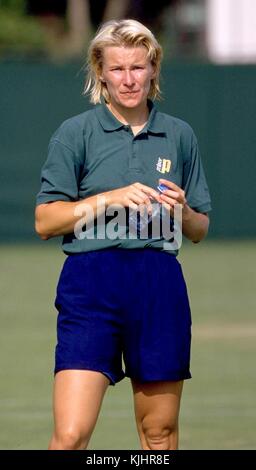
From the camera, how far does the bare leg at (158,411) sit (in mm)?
5867

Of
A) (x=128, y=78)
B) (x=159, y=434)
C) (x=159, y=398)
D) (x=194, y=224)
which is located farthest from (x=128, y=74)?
(x=159, y=434)

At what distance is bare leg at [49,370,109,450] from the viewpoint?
5629 mm

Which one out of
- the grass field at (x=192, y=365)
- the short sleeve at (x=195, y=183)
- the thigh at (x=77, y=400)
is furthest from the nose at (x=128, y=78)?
the grass field at (x=192, y=365)

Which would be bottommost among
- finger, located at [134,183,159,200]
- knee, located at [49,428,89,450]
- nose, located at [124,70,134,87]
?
knee, located at [49,428,89,450]

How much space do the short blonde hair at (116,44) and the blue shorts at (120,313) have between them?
674 millimetres

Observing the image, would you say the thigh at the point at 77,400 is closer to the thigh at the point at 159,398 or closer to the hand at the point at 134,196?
the thigh at the point at 159,398

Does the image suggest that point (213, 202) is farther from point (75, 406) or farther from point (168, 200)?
point (75, 406)

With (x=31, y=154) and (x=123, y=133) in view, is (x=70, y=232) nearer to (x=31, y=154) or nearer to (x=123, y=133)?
(x=123, y=133)

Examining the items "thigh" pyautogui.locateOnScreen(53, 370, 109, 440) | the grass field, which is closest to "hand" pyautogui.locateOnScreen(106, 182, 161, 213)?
"thigh" pyautogui.locateOnScreen(53, 370, 109, 440)

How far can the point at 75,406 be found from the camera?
565cm

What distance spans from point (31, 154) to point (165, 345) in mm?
15506

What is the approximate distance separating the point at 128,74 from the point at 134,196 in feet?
1.75

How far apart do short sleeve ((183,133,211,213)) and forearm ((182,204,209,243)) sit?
1.8 inches

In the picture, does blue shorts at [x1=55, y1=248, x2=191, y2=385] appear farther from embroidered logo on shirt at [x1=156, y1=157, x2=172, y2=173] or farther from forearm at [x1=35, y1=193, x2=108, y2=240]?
embroidered logo on shirt at [x1=156, y1=157, x2=172, y2=173]
